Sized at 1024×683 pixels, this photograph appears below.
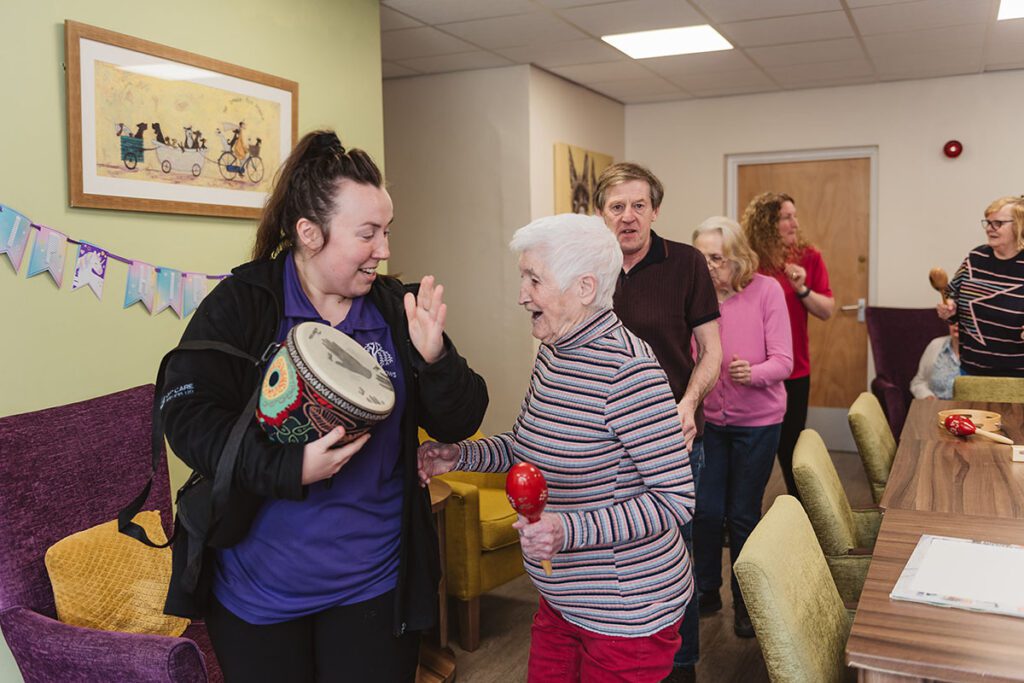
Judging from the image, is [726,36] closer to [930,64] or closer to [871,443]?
[930,64]

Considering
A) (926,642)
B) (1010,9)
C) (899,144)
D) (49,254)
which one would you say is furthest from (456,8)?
(899,144)

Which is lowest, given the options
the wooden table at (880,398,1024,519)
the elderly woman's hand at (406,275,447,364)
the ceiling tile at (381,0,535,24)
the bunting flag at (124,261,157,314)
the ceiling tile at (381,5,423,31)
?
the wooden table at (880,398,1024,519)

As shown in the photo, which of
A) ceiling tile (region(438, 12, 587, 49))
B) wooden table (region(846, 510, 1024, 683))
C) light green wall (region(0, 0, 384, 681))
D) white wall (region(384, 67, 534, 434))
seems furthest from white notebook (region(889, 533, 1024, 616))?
white wall (region(384, 67, 534, 434))

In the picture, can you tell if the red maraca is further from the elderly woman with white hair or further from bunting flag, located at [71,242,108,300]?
bunting flag, located at [71,242,108,300]

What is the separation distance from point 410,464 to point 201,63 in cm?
204

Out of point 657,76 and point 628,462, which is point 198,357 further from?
point 657,76

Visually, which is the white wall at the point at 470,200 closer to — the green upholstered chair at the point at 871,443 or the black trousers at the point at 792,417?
the black trousers at the point at 792,417

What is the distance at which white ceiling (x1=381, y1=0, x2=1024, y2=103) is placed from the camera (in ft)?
13.7

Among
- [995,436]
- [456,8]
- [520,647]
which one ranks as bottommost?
[520,647]

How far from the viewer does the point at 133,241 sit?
9.22 ft

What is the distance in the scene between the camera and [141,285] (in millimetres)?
2830

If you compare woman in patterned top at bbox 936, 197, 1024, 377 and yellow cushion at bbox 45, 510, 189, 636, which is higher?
woman in patterned top at bbox 936, 197, 1024, 377

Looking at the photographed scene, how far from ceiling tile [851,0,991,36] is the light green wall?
271 centimetres

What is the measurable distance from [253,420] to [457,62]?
414 centimetres
